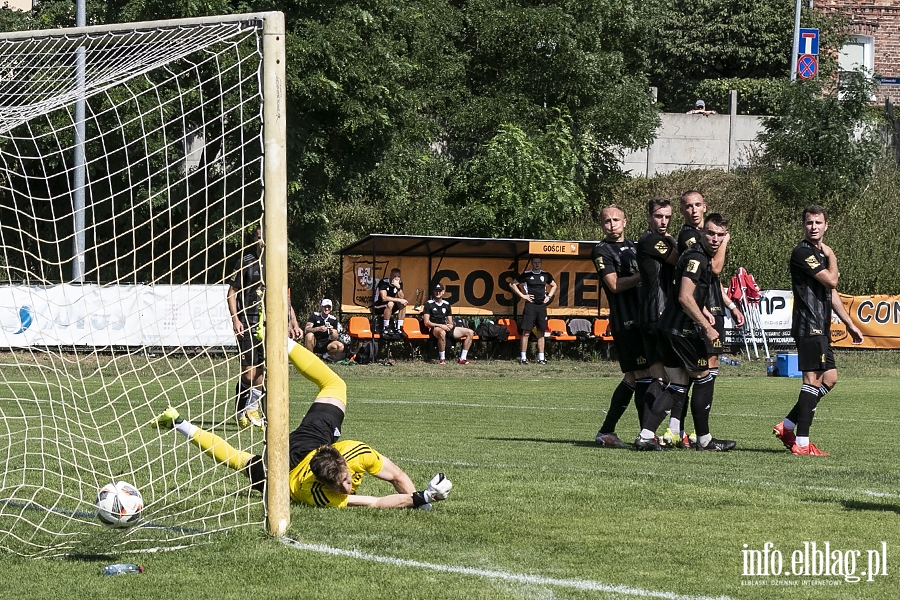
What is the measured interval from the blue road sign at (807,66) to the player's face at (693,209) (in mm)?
30465

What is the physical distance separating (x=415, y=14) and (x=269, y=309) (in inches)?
887

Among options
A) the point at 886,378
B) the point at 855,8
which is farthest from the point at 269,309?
the point at 855,8

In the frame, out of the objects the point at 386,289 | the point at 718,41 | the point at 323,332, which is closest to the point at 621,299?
the point at 323,332

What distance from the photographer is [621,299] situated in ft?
32.9

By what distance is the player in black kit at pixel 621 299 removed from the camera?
9953 millimetres

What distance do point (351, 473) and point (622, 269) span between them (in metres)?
4.00

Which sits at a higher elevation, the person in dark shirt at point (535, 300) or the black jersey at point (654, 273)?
the black jersey at point (654, 273)

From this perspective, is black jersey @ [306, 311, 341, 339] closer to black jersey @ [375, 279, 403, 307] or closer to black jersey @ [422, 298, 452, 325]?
black jersey @ [375, 279, 403, 307]

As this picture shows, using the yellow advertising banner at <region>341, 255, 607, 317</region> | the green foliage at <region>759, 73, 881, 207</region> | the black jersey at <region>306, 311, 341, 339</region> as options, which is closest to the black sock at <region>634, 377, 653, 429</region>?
the black jersey at <region>306, 311, 341, 339</region>

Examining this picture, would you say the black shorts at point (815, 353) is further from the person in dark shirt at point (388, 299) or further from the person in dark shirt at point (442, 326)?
the person in dark shirt at point (388, 299)

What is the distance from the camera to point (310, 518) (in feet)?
21.8

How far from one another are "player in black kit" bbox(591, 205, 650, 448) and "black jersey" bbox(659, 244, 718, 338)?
43 cm

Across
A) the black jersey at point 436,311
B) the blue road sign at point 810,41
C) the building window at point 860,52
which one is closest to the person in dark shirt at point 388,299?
the black jersey at point 436,311

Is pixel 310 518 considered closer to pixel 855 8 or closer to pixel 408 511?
pixel 408 511
